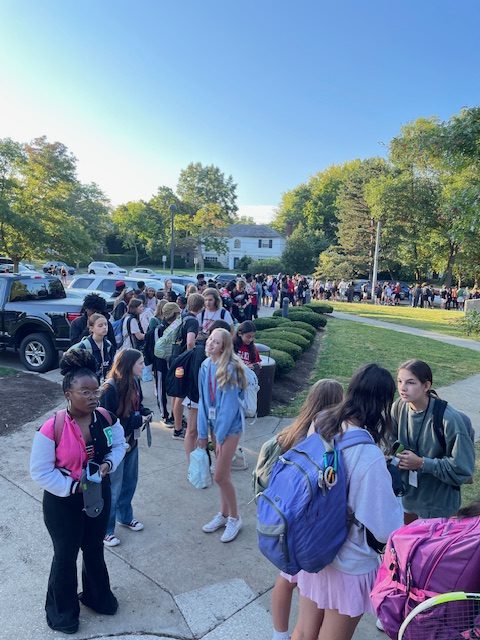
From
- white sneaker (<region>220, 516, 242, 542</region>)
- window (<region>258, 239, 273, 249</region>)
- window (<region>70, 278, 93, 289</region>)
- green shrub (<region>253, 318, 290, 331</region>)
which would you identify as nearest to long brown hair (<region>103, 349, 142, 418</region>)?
white sneaker (<region>220, 516, 242, 542</region>)

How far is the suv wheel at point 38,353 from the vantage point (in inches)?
370

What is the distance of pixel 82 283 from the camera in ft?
56.6

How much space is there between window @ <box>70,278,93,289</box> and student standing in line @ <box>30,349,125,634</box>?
48.3ft

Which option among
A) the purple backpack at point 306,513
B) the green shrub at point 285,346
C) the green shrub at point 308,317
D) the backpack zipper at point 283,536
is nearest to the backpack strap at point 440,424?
the purple backpack at point 306,513

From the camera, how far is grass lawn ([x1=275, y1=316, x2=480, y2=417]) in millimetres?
10477

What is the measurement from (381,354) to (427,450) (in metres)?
10.0

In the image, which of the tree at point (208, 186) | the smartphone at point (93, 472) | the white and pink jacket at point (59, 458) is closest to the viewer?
the white and pink jacket at point (59, 458)

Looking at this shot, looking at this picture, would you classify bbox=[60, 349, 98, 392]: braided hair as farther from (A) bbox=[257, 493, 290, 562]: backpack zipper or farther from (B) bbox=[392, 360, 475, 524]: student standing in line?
(B) bbox=[392, 360, 475, 524]: student standing in line

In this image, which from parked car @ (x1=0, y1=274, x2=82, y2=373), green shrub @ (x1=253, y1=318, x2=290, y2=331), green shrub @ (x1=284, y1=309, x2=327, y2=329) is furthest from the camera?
green shrub @ (x1=284, y1=309, x2=327, y2=329)

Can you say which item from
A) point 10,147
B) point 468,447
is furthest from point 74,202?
point 468,447

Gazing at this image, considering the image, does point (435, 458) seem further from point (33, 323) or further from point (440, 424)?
point (33, 323)

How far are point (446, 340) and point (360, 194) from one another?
129 feet

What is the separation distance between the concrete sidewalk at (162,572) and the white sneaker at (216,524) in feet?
0.20

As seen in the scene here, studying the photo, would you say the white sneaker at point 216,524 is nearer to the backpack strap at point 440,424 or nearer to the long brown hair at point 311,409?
the long brown hair at point 311,409
